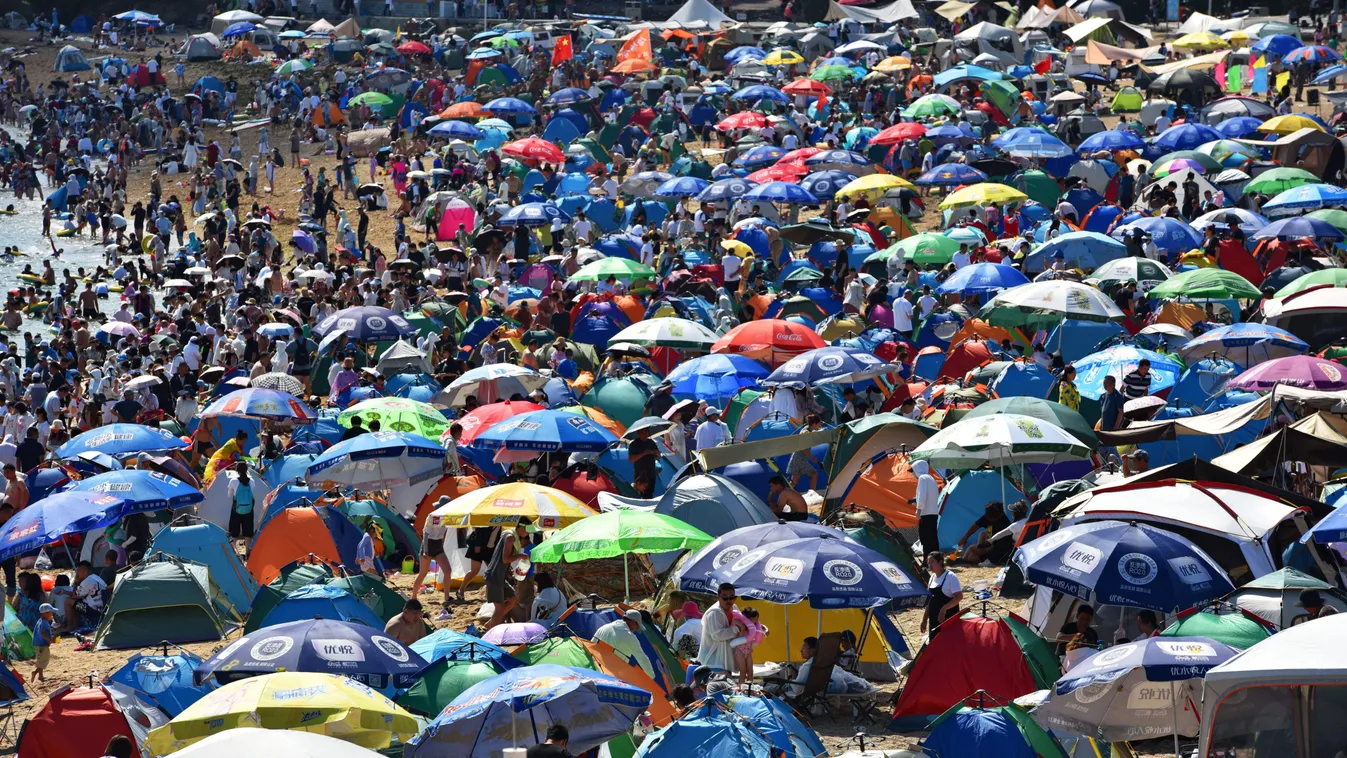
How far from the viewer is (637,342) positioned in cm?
2255

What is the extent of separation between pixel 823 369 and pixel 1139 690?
29.9ft

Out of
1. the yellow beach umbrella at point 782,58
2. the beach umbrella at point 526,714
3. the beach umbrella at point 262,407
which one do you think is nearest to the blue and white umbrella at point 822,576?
the beach umbrella at point 526,714

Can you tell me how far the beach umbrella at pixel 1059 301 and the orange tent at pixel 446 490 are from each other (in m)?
7.02

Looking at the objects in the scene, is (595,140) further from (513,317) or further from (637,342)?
(637,342)

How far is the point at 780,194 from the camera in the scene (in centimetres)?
3069

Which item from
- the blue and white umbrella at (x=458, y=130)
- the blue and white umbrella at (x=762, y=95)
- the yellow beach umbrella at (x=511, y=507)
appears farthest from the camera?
the blue and white umbrella at (x=762, y=95)

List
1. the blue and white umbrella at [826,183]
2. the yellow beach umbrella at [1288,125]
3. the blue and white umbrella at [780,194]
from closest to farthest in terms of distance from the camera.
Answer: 1. the blue and white umbrella at [780,194]
2. the blue and white umbrella at [826,183]
3. the yellow beach umbrella at [1288,125]

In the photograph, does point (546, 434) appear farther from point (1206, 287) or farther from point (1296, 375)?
point (1206, 287)

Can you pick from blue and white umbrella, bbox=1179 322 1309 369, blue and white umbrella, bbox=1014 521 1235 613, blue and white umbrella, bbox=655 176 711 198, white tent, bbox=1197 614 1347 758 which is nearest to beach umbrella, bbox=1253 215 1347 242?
blue and white umbrella, bbox=1179 322 1309 369

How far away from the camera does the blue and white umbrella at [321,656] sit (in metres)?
12.2

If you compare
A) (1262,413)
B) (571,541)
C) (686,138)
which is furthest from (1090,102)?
(571,541)

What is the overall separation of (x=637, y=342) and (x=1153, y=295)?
21.5 feet

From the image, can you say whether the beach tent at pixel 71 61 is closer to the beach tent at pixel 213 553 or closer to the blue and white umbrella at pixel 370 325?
the blue and white umbrella at pixel 370 325

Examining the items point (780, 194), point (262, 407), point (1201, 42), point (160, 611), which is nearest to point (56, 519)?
point (160, 611)
